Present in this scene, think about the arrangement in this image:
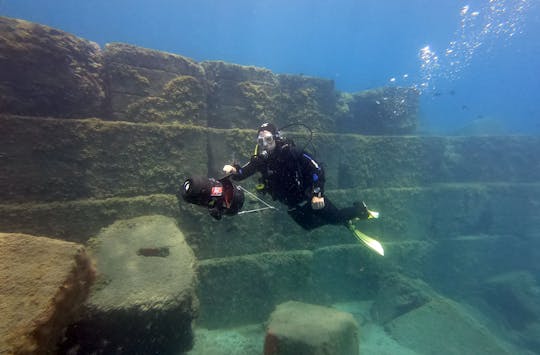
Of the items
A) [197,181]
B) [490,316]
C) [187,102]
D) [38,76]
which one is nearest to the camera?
[197,181]

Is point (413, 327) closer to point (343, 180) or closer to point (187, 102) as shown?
point (343, 180)

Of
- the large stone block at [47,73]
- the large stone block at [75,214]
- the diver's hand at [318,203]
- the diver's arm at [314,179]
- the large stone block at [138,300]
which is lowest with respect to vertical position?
the large stone block at [138,300]

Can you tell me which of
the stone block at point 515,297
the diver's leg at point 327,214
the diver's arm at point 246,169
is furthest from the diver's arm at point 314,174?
the stone block at point 515,297

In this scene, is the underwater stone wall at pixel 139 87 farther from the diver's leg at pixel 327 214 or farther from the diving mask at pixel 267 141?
the diver's leg at pixel 327 214

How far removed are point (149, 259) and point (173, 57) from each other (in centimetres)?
394

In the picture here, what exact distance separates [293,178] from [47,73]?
4.25 meters

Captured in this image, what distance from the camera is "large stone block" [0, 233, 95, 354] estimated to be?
2.34 metres

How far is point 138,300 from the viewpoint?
10.7 ft

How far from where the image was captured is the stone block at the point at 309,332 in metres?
4.24

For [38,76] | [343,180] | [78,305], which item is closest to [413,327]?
[343,180]

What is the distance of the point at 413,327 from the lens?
6.48 meters

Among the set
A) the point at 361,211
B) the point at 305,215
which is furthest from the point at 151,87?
the point at 361,211

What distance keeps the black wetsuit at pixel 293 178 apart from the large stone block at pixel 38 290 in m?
2.38

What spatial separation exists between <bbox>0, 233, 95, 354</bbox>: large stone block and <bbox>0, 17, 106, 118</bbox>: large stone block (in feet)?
8.66
